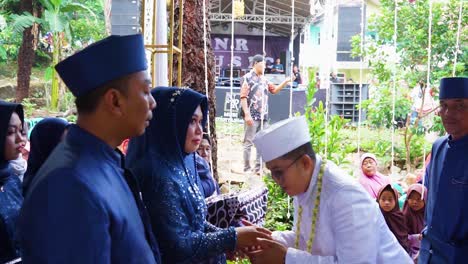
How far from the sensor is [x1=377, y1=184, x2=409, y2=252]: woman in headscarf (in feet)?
15.8

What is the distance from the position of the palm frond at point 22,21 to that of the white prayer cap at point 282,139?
37.6 ft

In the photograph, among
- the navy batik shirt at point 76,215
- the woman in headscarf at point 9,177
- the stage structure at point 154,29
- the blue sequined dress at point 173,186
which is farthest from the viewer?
the stage structure at point 154,29

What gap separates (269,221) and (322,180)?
148 inches

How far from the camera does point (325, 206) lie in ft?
7.27

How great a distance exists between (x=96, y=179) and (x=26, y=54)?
43.0 ft

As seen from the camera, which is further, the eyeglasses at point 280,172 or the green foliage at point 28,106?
the green foliage at point 28,106

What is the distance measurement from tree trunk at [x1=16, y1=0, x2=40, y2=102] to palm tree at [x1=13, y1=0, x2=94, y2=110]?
10.6 inches

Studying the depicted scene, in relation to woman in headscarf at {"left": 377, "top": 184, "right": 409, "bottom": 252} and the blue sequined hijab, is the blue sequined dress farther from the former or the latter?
woman in headscarf at {"left": 377, "top": 184, "right": 409, "bottom": 252}

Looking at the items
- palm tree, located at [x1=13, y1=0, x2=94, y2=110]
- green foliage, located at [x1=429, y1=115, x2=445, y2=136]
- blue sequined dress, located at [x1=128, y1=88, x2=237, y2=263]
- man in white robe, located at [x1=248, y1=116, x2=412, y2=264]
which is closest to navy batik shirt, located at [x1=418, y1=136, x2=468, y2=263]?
man in white robe, located at [x1=248, y1=116, x2=412, y2=264]

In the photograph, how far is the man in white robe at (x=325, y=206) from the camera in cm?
212

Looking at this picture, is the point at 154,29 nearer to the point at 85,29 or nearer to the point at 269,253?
the point at 269,253

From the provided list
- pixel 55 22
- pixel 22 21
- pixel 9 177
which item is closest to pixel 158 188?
pixel 9 177

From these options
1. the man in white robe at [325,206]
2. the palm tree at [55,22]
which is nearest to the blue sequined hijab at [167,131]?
the man in white robe at [325,206]

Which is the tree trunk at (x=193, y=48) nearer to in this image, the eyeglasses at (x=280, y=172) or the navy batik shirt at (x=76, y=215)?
the eyeglasses at (x=280, y=172)
